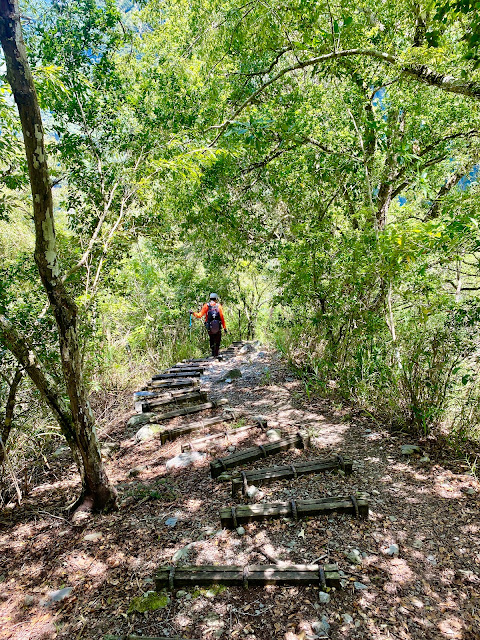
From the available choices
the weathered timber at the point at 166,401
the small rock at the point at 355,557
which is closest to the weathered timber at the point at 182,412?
the weathered timber at the point at 166,401

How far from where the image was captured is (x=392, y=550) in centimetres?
268

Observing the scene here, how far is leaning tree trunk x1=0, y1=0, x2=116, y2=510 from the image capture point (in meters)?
2.22

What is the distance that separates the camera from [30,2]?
4.77 metres

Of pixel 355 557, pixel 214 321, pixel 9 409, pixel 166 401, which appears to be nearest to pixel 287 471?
pixel 355 557

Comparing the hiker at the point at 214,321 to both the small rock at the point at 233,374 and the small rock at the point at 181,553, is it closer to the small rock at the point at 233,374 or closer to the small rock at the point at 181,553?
the small rock at the point at 233,374

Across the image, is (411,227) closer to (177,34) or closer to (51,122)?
(51,122)

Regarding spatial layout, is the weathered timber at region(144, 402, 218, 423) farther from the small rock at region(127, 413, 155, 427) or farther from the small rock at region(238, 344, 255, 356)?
the small rock at region(238, 344, 255, 356)

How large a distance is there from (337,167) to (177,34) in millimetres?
5472

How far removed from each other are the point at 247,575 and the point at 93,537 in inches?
59.2

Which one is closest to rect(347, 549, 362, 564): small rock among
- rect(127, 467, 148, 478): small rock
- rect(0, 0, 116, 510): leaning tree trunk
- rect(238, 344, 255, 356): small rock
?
rect(0, 0, 116, 510): leaning tree trunk

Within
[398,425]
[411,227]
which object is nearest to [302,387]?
[398,425]

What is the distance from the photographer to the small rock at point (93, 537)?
10.2 feet

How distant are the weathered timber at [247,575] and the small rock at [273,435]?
1930 mm

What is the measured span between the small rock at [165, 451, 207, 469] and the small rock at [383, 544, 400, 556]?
2.26 metres
